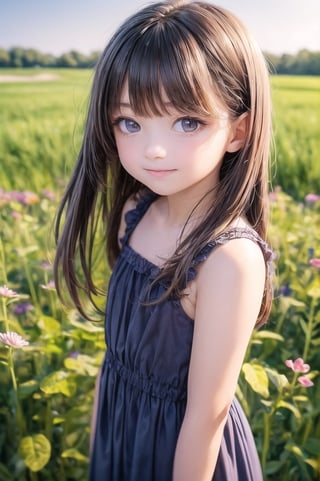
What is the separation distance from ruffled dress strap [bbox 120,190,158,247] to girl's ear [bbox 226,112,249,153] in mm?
253

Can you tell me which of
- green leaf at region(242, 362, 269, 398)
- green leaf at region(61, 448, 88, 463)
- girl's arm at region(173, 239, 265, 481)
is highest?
girl's arm at region(173, 239, 265, 481)

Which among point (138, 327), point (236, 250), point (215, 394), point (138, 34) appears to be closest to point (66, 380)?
point (138, 327)

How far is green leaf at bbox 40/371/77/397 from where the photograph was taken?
4.09 ft

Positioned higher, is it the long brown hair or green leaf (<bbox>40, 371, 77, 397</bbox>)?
the long brown hair

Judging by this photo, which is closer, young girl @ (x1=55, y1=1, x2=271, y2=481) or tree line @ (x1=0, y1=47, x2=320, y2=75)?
young girl @ (x1=55, y1=1, x2=271, y2=481)

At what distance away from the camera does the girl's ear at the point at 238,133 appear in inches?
38.5

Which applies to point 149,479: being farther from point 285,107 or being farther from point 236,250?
point 285,107

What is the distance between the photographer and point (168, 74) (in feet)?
2.86

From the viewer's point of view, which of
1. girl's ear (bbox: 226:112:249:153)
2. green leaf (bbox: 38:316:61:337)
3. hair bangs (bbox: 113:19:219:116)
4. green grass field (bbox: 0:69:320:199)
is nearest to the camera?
hair bangs (bbox: 113:19:219:116)

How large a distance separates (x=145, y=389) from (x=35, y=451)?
305mm

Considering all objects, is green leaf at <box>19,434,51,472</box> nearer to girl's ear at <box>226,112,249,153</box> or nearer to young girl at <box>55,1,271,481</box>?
young girl at <box>55,1,271,481</box>

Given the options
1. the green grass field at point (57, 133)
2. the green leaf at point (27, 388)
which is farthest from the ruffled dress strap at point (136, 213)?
the green grass field at point (57, 133)

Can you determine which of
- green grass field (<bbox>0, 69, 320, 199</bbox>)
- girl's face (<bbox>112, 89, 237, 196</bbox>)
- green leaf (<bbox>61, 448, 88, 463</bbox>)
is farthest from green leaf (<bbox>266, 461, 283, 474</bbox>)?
green grass field (<bbox>0, 69, 320, 199</bbox>)

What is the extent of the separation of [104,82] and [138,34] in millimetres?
89
